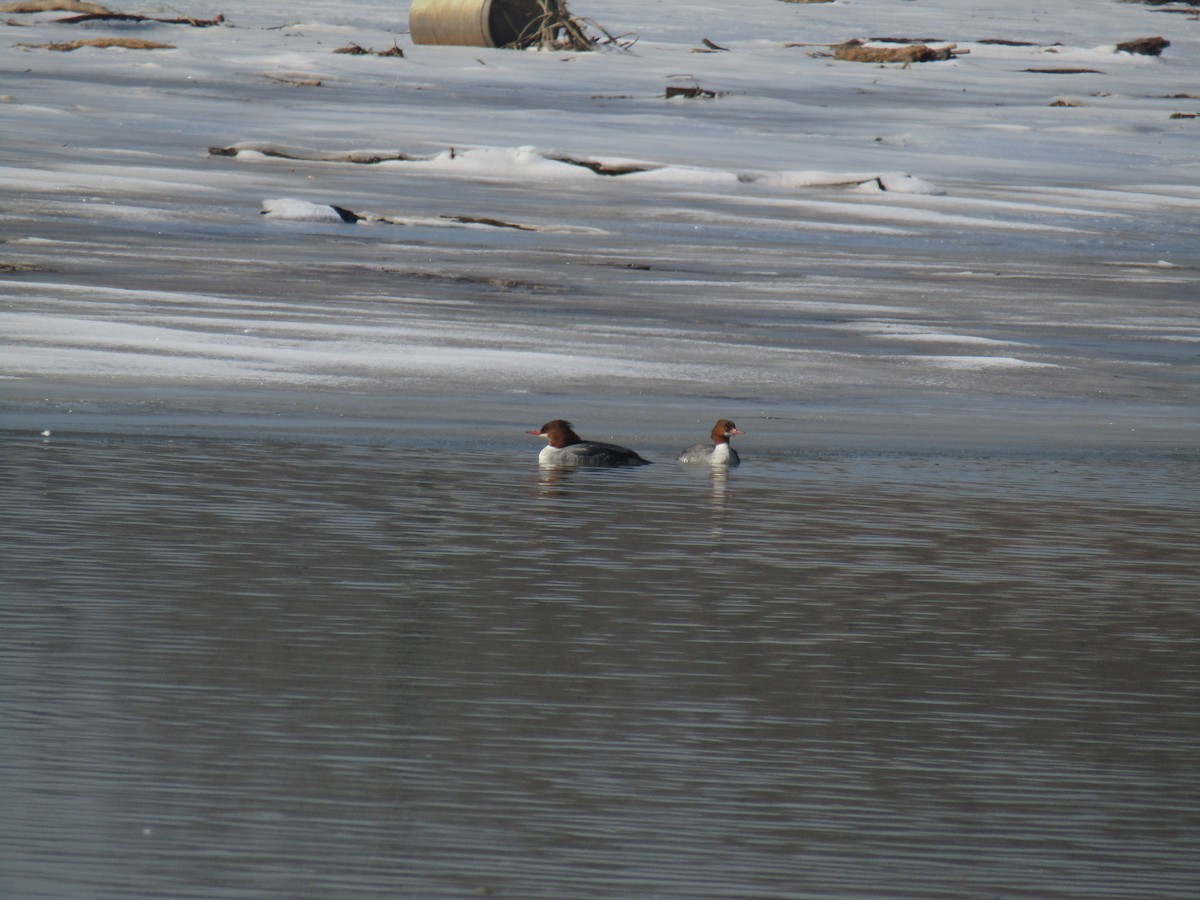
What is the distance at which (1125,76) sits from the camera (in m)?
32.0

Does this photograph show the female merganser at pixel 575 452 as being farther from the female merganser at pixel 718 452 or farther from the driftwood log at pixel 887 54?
the driftwood log at pixel 887 54

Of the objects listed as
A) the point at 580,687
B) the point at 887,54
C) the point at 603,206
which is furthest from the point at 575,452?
the point at 887,54

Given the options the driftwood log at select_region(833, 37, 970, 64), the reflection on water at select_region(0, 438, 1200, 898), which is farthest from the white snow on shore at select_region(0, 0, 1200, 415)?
the reflection on water at select_region(0, 438, 1200, 898)

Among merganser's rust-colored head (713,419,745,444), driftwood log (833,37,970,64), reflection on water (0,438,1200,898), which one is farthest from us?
driftwood log (833,37,970,64)

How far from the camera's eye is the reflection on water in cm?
454

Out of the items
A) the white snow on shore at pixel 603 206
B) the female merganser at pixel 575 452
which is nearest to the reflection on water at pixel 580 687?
the female merganser at pixel 575 452

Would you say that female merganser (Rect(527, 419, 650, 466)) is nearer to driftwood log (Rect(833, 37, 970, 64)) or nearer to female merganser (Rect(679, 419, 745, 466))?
female merganser (Rect(679, 419, 745, 466))

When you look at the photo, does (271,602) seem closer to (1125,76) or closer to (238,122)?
(238,122)

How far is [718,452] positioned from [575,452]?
0.67 m

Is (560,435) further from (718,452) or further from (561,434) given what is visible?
(718,452)

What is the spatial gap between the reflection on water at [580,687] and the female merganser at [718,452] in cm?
56

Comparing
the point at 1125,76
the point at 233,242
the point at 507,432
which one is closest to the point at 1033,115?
the point at 1125,76

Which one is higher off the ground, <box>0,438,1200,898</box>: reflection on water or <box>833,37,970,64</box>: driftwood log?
<box>833,37,970,64</box>: driftwood log

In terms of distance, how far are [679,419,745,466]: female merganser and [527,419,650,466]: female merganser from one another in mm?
295
